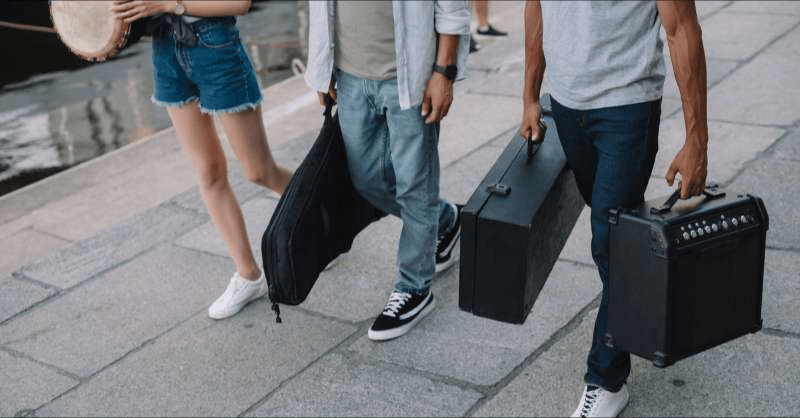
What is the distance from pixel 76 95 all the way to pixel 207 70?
5010mm

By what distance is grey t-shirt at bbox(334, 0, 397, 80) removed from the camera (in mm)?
3656

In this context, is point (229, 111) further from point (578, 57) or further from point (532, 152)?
point (578, 57)

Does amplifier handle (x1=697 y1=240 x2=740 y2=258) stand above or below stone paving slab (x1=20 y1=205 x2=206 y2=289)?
above

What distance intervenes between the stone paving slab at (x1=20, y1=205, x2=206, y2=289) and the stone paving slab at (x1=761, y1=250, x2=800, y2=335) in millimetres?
2915

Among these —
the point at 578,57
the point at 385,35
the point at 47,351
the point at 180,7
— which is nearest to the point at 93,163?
the point at 47,351

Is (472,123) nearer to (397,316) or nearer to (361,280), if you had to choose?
(361,280)

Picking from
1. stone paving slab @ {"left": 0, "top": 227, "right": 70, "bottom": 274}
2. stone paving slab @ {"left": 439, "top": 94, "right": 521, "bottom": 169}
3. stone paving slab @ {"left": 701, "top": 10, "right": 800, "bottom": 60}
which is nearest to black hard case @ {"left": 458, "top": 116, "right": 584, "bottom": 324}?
stone paving slab @ {"left": 439, "top": 94, "right": 521, "bottom": 169}

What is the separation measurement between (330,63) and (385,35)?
25 centimetres

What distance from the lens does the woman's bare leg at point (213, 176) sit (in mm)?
4184

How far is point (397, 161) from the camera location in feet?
12.8

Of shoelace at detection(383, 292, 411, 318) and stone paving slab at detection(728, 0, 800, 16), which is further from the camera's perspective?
stone paving slab at detection(728, 0, 800, 16)

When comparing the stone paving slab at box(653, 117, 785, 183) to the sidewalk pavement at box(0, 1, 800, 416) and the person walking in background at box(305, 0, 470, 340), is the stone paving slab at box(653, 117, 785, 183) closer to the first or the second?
the sidewalk pavement at box(0, 1, 800, 416)

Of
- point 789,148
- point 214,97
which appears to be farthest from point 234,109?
point 789,148

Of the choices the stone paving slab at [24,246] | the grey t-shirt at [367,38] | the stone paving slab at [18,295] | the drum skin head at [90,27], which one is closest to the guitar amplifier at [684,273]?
A: the grey t-shirt at [367,38]
